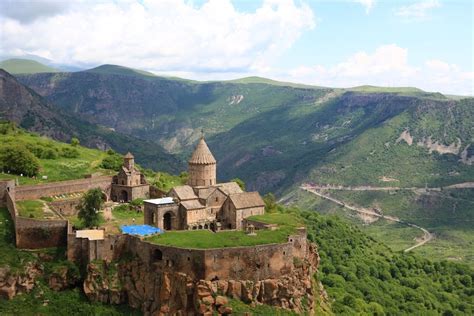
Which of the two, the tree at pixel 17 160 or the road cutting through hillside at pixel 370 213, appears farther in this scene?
the road cutting through hillside at pixel 370 213

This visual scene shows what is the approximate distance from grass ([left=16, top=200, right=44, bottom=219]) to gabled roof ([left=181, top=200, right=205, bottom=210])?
52.1 ft

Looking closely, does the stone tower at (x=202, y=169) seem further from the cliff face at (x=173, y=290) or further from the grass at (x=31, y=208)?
the grass at (x=31, y=208)

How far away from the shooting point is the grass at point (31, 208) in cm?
5900

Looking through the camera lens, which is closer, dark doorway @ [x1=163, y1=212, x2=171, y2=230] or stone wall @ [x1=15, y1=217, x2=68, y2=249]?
stone wall @ [x1=15, y1=217, x2=68, y2=249]

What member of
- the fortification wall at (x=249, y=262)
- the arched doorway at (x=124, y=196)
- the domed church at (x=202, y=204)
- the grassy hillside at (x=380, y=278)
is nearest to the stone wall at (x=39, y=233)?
the domed church at (x=202, y=204)

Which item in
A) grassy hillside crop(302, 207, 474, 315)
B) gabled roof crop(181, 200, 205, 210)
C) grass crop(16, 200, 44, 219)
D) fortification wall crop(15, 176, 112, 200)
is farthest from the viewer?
grassy hillside crop(302, 207, 474, 315)

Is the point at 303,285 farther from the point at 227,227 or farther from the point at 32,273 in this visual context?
the point at 32,273

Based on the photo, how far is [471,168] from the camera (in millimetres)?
186250

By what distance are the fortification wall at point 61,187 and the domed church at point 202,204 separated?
16549 millimetres

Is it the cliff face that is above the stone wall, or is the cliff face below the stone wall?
below

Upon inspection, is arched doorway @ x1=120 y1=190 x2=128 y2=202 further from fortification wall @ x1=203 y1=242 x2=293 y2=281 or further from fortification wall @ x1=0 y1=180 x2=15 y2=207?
fortification wall @ x1=203 y1=242 x2=293 y2=281

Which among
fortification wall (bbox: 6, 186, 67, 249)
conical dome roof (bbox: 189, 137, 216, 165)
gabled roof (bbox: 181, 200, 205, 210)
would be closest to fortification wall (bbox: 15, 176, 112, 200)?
fortification wall (bbox: 6, 186, 67, 249)

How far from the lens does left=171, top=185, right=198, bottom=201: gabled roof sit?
64.2m

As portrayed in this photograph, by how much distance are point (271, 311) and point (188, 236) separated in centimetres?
1107
